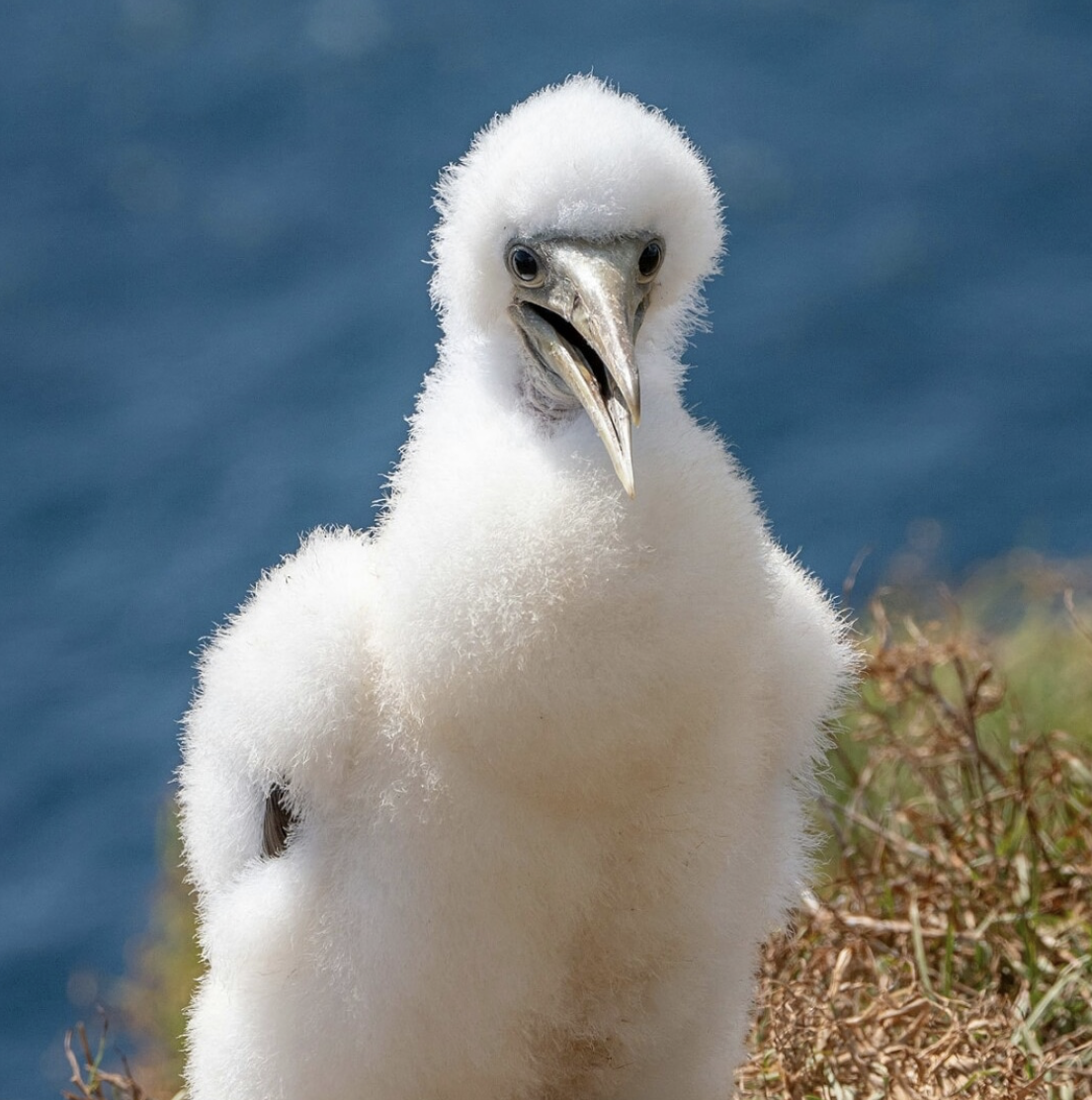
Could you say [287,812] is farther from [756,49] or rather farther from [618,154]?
[756,49]

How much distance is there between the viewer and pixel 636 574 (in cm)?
290

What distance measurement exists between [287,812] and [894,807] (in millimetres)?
1944

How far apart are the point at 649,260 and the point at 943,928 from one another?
189 centimetres

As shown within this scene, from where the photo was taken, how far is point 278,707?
308 centimetres

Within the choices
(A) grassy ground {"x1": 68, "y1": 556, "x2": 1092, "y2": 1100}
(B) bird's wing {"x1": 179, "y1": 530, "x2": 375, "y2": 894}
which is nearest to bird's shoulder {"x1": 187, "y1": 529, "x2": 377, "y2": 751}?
(B) bird's wing {"x1": 179, "y1": 530, "x2": 375, "y2": 894}

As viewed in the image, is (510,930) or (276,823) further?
(276,823)

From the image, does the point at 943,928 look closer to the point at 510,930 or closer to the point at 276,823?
the point at 510,930

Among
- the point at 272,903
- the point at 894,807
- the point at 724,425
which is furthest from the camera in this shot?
the point at 724,425

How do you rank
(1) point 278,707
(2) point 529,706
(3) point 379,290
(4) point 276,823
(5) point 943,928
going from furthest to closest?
(3) point 379,290 → (5) point 943,928 → (4) point 276,823 → (1) point 278,707 → (2) point 529,706

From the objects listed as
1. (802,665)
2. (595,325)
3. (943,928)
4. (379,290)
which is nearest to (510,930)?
(802,665)

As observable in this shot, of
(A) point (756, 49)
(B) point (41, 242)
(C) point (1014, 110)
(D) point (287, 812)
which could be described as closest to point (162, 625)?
(B) point (41, 242)

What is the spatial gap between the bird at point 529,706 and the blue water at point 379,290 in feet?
27.5

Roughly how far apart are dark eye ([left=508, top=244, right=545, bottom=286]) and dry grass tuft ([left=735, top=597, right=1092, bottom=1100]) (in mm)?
1207

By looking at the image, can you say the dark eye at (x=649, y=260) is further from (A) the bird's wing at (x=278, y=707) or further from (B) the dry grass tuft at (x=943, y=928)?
(B) the dry grass tuft at (x=943, y=928)
